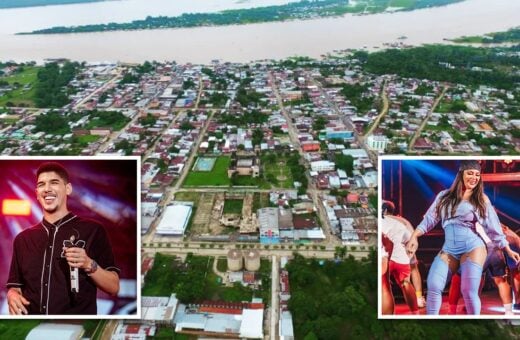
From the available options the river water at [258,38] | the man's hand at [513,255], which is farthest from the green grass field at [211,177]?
the river water at [258,38]

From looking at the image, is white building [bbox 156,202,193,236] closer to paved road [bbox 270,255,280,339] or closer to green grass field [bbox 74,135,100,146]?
paved road [bbox 270,255,280,339]

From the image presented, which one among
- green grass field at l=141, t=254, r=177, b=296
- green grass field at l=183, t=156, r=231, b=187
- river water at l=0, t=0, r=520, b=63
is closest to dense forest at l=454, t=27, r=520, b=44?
river water at l=0, t=0, r=520, b=63

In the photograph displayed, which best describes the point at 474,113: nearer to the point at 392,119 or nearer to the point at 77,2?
the point at 392,119

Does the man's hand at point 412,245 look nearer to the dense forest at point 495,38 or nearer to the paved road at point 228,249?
the paved road at point 228,249

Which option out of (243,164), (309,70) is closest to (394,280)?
(243,164)

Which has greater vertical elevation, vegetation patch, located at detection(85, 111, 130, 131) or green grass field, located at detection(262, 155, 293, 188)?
vegetation patch, located at detection(85, 111, 130, 131)

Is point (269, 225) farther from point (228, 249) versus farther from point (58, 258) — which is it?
point (58, 258)

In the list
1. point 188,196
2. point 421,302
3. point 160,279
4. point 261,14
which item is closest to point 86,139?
point 188,196
